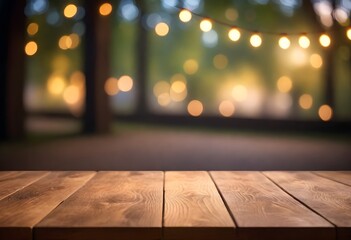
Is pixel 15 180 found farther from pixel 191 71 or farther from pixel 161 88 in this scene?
pixel 161 88

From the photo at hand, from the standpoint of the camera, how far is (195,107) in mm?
9859

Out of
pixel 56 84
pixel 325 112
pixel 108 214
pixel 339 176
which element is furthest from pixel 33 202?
pixel 56 84

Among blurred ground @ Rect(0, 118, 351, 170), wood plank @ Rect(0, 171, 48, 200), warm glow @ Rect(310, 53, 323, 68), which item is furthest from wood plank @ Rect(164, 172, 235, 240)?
warm glow @ Rect(310, 53, 323, 68)

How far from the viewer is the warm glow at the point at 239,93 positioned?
9.50 meters

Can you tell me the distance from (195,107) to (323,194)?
8304 mm

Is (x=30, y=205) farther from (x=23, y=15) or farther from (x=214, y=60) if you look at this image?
(x=214, y=60)

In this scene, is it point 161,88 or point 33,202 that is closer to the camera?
point 33,202

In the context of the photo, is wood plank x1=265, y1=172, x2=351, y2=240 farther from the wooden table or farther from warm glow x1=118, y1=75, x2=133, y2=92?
warm glow x1=118, y1=75, x2=133, y2=92

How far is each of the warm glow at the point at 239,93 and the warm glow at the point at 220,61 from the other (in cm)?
63

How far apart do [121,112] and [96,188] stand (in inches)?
331

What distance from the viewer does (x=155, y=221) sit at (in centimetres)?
117

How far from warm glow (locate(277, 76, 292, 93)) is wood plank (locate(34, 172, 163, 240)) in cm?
792

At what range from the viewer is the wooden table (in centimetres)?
112
